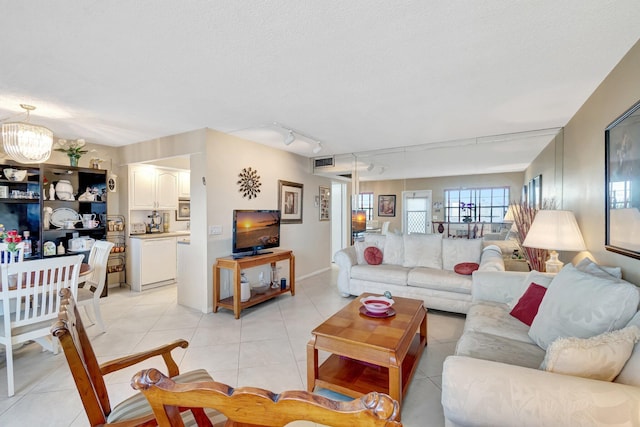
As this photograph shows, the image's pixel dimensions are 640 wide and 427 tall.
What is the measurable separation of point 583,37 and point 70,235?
241 inches

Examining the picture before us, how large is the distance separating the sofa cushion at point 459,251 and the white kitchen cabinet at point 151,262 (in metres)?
4.40

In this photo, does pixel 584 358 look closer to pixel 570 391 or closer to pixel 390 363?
pixel 570 391

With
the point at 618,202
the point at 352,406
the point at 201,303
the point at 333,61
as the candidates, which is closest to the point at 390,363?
the point at 352,406

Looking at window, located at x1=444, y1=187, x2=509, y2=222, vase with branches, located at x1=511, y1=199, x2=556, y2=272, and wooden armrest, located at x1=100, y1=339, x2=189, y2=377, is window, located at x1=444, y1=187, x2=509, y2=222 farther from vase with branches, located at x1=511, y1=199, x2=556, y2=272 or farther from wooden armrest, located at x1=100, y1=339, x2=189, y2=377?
wooden armrest, located at x1=100, y1=339, x2=189, y2=377

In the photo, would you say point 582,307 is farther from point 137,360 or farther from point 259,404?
point 137,360

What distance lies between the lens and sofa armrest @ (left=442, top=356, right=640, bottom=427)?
3.45ft

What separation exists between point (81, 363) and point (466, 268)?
376cm

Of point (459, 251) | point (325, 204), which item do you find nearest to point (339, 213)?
point (325, 204)

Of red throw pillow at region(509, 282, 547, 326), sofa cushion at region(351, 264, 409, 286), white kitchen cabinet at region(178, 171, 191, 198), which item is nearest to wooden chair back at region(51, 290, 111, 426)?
red throw pillow at region(509, 282, 547, 326)

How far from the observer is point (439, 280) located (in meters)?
3.63

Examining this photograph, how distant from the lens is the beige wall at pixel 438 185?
14.5 ft

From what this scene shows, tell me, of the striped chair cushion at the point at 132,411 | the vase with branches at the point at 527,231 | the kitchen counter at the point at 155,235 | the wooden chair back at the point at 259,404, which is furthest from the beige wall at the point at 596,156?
the kitchen counter at the point at 155,235

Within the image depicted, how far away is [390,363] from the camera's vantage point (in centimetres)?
179

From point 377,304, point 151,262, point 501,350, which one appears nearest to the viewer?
point 501,350
